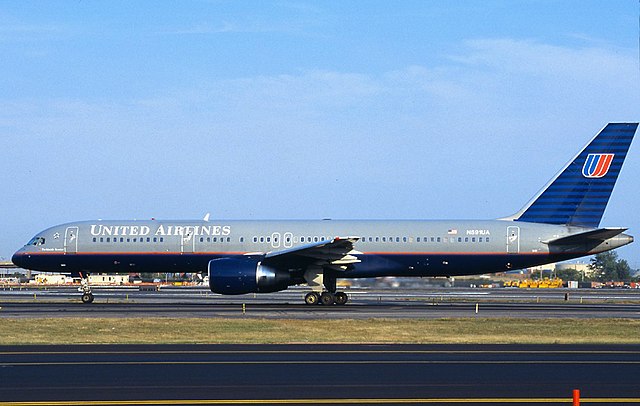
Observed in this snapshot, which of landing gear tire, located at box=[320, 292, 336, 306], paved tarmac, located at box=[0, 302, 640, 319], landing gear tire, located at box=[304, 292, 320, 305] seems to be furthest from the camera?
landing gear tire, located at box=[304, 292, 320, 305]

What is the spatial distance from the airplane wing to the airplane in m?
0.05

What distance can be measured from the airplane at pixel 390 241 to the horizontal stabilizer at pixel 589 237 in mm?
46

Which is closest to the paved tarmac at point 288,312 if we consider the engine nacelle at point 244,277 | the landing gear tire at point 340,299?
the engine nacelle at point 244,277

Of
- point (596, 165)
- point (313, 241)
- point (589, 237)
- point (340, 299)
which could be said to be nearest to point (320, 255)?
point (313, 241)

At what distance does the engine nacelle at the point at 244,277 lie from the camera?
37.7 meters

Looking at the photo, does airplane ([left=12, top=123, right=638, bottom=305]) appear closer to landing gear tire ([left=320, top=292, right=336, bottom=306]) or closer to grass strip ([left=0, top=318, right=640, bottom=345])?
landing gear tire ([left=320, top=292, right=336, bottom=306])

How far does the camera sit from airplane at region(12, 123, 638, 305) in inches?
1564

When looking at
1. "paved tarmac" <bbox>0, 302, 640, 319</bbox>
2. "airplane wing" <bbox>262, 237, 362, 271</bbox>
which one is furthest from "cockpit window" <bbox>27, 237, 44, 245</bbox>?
"airplane wing" <bbox>262, 237, 362, 271</bbox>
